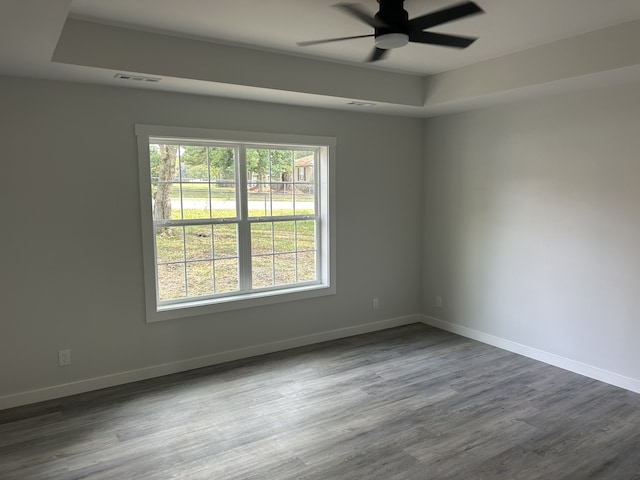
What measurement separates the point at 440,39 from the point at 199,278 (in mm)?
2866

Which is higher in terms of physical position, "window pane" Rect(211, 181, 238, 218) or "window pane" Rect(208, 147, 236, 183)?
"window pane" Rect(208, 147, 236, 183)

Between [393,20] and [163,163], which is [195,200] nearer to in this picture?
[163,163]

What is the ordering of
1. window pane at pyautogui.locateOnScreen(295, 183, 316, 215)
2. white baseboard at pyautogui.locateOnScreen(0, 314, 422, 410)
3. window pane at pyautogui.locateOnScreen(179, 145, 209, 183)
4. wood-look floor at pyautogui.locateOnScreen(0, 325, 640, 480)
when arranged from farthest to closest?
window pane at pyautogui.locateOnScreen(295, 183, 316, 215)
window pane at pyautogui.locateOnScreen(179, 145, 209, 183)
white baseboard at pyautogui.locateOnScreen(0, 314, 422, 410)
wood-look floor at pyautogui.locateOnScreen(0, 325, 640, 480)

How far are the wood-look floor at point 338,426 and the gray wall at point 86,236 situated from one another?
325mm

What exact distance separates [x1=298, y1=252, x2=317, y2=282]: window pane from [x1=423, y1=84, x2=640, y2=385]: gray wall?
4.88 ft

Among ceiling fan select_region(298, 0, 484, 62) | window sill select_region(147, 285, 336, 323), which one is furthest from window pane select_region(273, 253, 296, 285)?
ceiling fan select_region(298, 0, 484, 62)

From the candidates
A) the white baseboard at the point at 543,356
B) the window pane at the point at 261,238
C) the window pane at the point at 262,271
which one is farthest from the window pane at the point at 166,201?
the white baseboard at the point at 543,356

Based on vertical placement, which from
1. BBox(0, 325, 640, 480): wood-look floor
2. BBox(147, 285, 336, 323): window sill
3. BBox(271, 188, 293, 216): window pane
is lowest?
BBox(0, 325, 640, 480): wood-look floor

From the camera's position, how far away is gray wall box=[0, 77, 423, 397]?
131 inches

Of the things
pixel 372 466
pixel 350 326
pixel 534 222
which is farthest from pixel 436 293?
pixel 372 466

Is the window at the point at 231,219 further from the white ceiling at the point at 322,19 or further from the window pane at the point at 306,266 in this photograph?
the white ceiling at the point at 322,19

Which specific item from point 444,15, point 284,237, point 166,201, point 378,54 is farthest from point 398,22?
point 284,237

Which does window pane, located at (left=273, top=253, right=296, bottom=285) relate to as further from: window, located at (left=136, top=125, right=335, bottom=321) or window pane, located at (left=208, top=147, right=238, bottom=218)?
window pane, located at (left=208, top=147, right=238, bottom=218)

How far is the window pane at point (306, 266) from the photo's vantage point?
4.80m
